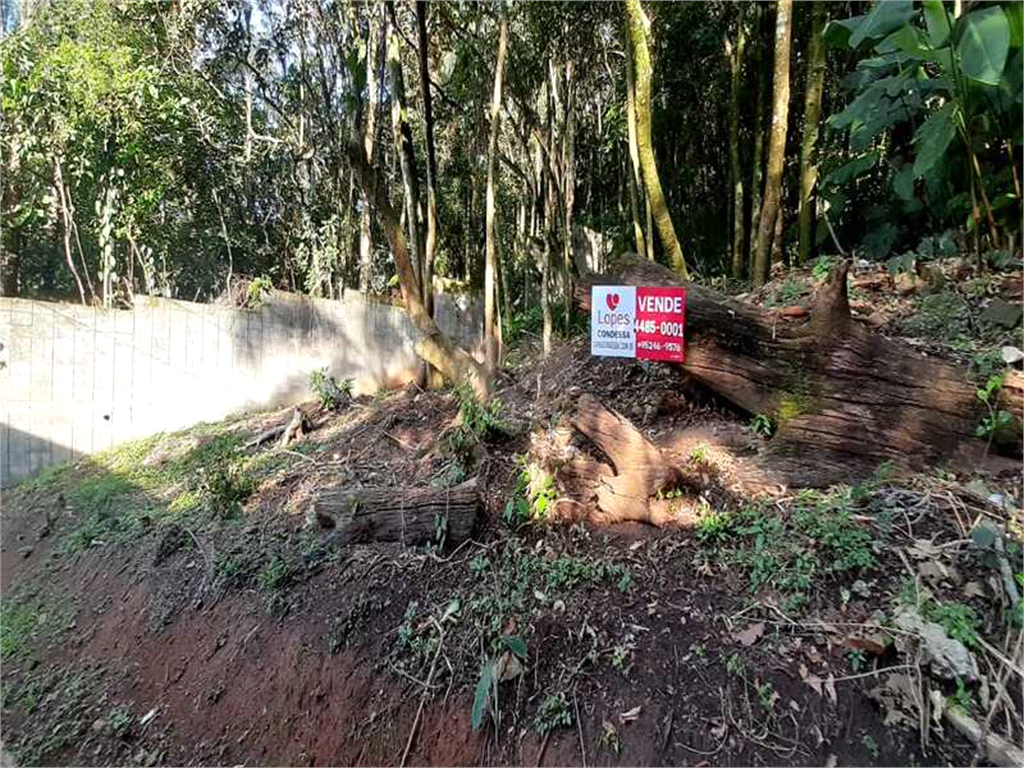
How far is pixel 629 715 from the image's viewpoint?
1714mm

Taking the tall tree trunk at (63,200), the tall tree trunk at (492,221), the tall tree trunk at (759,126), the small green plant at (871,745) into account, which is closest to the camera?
the small green plant at (871,745)

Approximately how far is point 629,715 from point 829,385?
153 cm

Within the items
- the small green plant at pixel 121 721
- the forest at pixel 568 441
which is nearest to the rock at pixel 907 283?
the forest at pixel 568 441

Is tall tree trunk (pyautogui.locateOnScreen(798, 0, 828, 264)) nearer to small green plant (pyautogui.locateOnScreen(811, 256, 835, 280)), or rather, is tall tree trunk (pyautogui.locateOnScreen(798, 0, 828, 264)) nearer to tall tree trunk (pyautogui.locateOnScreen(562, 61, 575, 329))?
small green plant (pyautogui.locateOnScreen(811, 256, 835, 280))

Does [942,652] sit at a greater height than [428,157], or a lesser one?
lesser

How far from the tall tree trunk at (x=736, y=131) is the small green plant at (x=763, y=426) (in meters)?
2.10

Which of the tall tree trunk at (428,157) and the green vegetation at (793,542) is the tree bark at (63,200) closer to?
the tall tree trunk at (428,157)

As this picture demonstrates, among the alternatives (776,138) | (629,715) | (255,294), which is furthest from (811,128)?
(255,294)

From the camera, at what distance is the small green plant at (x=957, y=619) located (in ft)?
5.17

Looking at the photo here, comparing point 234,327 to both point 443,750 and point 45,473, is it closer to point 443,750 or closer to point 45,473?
point 45,473

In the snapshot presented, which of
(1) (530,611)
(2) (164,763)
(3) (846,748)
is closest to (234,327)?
(2) (164,763)

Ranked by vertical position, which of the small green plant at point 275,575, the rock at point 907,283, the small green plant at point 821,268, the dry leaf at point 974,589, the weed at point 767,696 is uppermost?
the small green plant at point 821,268

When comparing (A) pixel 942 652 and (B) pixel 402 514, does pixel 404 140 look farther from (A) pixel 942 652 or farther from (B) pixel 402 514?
(A) pixel 942 652

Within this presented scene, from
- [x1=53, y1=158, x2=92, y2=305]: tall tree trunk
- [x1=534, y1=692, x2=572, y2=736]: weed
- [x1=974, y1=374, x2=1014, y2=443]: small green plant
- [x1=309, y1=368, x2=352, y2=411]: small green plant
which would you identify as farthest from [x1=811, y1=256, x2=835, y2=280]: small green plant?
[x1=53, y1=158, x2=92, y2=305]: tall tree trunk
